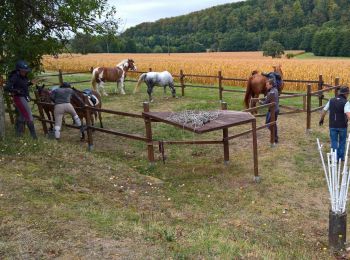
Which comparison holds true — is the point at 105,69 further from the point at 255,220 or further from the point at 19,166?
the point at 255,220

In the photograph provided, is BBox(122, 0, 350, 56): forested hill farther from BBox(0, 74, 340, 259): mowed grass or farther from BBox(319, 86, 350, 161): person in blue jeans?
BBox(0, 74, 340, 259): mowed grass

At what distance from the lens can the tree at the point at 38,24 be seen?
9.71 metres

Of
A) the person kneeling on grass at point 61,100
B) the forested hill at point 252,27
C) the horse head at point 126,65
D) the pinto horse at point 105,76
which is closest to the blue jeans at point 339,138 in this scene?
the person kneeling on grass at point 61,100

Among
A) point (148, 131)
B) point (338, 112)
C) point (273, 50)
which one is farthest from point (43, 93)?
point (273, 50)

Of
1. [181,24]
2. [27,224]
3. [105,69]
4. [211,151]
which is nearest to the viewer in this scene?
[27,224]

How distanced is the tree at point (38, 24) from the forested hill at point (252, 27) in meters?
57.8

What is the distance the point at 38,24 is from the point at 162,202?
6.56 meters

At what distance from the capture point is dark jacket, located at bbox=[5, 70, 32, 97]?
8.62 meters

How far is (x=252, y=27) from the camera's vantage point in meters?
90.8

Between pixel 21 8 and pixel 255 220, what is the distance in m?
7.57

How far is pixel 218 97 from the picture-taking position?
1783cm

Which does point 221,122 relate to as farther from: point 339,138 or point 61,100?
point 61,100

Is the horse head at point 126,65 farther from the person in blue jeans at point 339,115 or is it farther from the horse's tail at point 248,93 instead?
the person in blue jeans at point 339,115

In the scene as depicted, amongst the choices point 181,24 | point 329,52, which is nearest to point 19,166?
point 329,52
